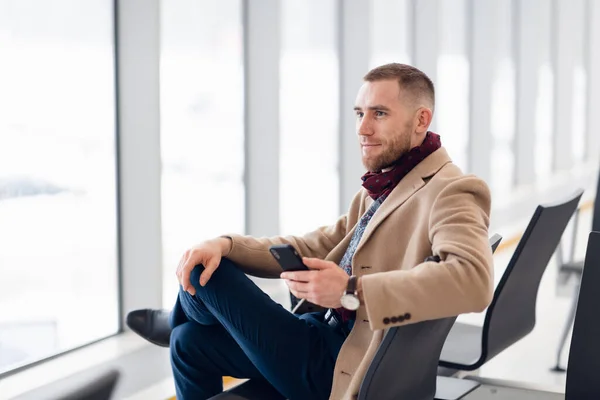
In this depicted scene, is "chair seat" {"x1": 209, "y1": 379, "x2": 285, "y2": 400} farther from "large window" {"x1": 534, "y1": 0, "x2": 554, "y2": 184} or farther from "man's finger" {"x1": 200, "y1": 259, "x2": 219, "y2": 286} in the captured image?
"large window" {"x1": 534, "y1": 0, "x2": 554, "y2": 184}

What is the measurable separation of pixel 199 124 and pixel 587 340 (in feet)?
8.69

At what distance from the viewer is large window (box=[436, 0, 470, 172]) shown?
7.52 metres

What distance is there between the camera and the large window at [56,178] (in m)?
3.16

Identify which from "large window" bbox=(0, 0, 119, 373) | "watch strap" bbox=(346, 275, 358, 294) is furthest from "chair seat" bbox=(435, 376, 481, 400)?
"large window" bbox=(0, 0, 119, 373)

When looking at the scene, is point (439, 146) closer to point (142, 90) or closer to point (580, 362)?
point (580, 362)

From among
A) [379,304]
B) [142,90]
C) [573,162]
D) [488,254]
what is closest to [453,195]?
[488,254]

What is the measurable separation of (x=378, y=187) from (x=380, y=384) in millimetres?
545

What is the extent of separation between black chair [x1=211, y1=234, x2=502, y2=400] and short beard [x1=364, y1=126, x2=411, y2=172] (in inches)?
17.6

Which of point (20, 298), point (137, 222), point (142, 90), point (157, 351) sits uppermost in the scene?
point (142, 90)

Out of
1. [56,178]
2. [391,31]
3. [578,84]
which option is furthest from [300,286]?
[578,84]

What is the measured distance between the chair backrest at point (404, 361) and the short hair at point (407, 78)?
23.2 inches

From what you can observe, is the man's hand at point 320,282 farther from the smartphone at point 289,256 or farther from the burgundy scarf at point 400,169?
the burgundy scarf at point 400,169

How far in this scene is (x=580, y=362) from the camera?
198cm

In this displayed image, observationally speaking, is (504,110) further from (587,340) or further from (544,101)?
(587,340)
